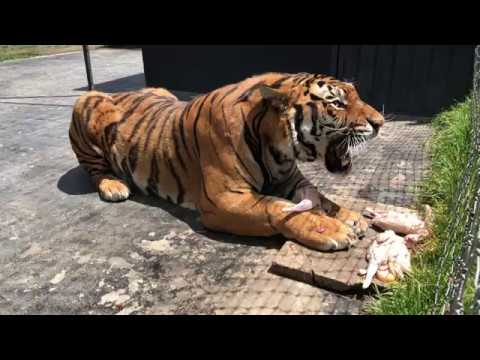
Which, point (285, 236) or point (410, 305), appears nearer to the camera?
point (410, 305)

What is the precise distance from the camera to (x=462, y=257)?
1.93 m

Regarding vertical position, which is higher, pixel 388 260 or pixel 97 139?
pixel 97 139

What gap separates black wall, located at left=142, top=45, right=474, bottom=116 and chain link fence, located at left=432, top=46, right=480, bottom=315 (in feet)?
11.0

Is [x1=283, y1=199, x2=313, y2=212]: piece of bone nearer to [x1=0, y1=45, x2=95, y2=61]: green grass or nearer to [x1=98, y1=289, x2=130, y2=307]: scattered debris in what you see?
[x1=98, y1=289, x2=130, y2=307]: scattered debris

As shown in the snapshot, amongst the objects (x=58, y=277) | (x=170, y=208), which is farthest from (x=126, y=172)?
(x=58, y=277)

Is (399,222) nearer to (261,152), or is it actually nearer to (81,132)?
(261,152)

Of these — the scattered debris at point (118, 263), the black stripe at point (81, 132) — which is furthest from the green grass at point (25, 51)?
the scattered debris at point (118, 263)

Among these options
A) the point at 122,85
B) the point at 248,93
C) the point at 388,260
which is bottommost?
the point at 122,85

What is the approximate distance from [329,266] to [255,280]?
41 centimetres

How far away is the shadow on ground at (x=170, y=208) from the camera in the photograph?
2902 millimetres

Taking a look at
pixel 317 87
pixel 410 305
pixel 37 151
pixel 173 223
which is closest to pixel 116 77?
pixel 37 151

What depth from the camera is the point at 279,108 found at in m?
2.68

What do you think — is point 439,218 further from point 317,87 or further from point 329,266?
point 317,87

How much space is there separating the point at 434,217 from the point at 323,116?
Result: 94 centimetres
